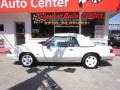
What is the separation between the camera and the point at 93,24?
62.4 ft

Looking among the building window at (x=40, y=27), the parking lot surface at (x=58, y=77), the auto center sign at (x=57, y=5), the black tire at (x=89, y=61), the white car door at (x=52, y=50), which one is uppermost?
the auto center sign at (x=57, y=5)

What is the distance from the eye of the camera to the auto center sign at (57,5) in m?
17.8

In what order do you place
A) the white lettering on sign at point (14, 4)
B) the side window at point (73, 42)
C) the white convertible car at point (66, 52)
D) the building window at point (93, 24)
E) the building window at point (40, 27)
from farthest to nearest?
1. the building window at point (40, 27)
2. the building window at point (93, 24)
3. the white lettering on sign at point (14, 4)
4. the side window at point (73, 42)
5. the white convertible car at point (66, 52)

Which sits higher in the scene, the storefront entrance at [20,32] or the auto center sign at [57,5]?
the auto center sign at [57,5]

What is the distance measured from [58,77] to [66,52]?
2.14 metres

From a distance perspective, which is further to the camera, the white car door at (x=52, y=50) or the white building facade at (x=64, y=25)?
the white building facade at (x=64, y=25)

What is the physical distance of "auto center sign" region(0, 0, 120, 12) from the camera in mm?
17750

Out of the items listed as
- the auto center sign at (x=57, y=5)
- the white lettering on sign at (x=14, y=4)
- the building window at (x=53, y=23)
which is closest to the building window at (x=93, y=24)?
the building window at (x=53, y=23)

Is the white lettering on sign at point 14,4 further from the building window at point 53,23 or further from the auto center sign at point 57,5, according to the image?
the building window at point 53,23

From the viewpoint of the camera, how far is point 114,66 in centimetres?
1284

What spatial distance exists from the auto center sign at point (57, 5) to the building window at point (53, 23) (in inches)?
36.6

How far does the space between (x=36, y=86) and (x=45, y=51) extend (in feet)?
11.7

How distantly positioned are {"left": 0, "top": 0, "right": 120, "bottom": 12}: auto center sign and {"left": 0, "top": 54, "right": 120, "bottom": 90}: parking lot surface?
5.63 metres

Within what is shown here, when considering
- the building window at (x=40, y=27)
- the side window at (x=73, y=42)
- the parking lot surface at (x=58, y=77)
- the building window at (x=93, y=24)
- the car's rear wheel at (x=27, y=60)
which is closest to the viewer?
the parking lot surface at (x=58, y=77)
